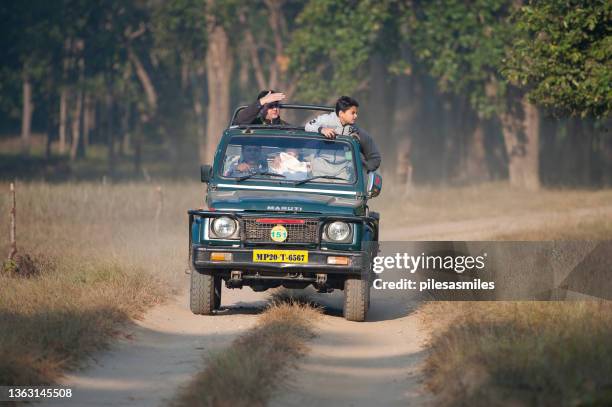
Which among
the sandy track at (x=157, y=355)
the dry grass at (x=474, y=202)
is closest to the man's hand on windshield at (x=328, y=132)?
the sandy track at (x=157, y=355)

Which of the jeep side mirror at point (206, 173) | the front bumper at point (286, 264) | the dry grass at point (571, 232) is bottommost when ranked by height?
the front bumper at point (286, 264)

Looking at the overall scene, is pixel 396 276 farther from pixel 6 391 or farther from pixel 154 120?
pixel 154 120

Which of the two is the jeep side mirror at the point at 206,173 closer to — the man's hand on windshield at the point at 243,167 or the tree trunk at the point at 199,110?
the man's hand on windshield at the point at 243,167

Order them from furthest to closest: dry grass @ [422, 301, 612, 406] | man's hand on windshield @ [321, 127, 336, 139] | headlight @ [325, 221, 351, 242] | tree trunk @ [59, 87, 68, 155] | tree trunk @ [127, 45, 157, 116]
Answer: tree trunk @ [59, 87, 68, 155] → tree trunk @ [127, 45, 157, 116] → man's hand on windshield @ [321, 127, 336, 139] → headlight @ [325, 221, 351, 242] → dry grass @ [422, 301, 612, 406]

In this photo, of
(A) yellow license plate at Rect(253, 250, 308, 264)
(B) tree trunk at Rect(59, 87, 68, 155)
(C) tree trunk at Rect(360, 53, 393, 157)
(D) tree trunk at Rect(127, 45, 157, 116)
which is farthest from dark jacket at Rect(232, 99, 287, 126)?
(D) tree trunk at Rect(127, 45, 157, 116)

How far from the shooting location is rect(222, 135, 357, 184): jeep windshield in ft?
42.0

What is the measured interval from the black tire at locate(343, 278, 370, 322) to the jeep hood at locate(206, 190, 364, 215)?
72 centimetres

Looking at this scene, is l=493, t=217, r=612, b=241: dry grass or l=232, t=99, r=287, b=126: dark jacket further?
l=493, t=217, r=612, b=241: dry grass

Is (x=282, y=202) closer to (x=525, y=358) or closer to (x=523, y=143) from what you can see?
(x=525, y=358)

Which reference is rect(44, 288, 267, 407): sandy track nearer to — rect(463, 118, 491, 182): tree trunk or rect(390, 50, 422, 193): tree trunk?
rect(390, 50, 422, 193): tree trunk

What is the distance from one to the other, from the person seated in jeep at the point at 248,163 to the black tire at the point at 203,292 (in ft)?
3.88

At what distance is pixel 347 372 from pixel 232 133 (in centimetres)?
419

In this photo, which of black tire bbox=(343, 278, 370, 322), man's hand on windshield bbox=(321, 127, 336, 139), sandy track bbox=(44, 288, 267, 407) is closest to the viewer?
sandy track bbox=(44, 288, 267, 407)

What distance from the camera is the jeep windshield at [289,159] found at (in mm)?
12812
